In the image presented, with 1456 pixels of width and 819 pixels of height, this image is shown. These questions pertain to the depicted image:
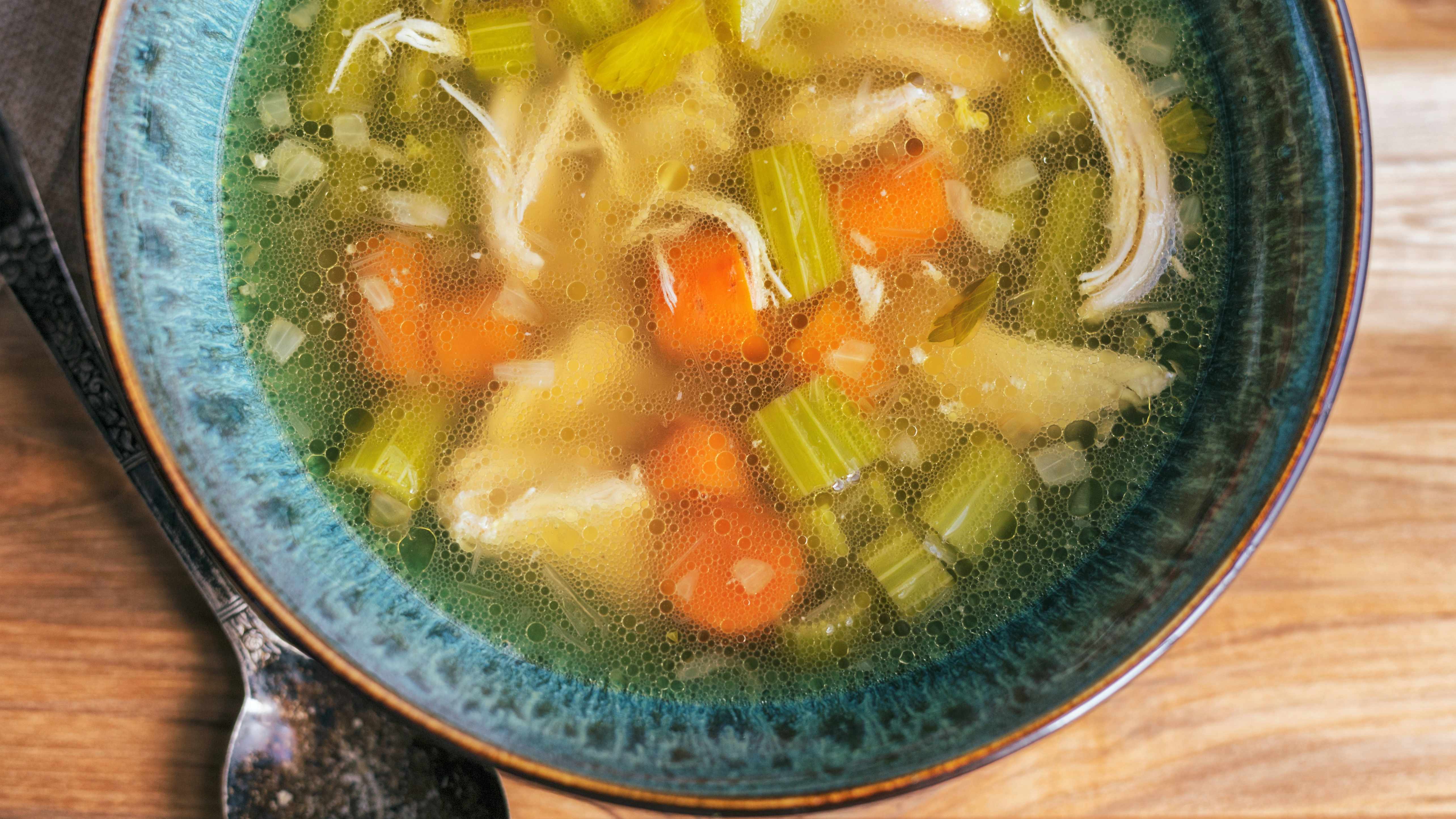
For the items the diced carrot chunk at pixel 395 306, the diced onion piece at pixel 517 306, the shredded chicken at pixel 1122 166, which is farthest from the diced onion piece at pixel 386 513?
the shredded chicken at pixel 1122 166

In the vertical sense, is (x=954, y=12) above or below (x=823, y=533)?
above

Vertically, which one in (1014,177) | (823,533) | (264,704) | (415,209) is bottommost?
(264,704)

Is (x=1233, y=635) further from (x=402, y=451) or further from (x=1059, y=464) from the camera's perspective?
(x=402, y=451)

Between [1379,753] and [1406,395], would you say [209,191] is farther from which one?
[1379,753]

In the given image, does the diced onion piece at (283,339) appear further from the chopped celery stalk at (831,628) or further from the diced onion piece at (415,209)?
the chopped celery stalk at (831,628)

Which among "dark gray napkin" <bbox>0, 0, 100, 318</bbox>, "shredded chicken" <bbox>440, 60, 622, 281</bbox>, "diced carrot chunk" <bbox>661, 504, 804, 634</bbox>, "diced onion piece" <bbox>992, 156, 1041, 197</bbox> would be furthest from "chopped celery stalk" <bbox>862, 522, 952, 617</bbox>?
"dark gray napkin" <bbox>0, 0, 100, 318</bbox>

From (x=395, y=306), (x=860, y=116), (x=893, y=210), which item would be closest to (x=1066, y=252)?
(x=893, y=210)

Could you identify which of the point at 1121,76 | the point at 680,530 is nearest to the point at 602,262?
the point at 680,530
